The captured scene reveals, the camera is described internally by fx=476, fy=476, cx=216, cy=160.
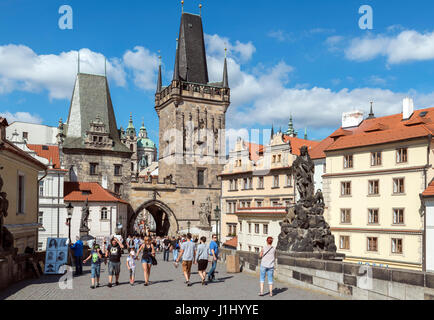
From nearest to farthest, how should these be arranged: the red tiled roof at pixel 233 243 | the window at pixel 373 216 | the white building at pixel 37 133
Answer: the window at pixel 373 216, the red tiled roof at pixel 233 243, the white building at pixel 37 133

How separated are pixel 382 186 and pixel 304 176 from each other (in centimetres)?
1850

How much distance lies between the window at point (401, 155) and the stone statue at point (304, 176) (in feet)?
57.8

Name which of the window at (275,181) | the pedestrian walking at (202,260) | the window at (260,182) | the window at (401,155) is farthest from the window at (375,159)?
the pedestrian walking at (202,260)

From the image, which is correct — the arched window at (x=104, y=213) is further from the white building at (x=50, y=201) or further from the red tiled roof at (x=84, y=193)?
the white building at (x=50, y=201)

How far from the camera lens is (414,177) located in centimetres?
2988

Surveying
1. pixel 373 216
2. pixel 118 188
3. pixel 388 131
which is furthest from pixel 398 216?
pixel 118 188

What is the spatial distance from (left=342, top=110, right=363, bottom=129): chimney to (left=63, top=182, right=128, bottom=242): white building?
23.7 metres

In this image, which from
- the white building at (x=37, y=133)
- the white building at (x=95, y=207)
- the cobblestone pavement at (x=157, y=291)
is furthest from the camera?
the white building at (x=37, y=133)

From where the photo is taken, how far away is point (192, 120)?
198 feet

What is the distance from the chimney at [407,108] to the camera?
35000mm

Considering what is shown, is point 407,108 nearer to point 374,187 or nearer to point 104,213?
point 374,187

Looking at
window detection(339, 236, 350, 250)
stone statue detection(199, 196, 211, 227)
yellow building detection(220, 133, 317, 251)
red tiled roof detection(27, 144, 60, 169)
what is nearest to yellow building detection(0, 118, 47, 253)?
yellow building detection(220, 133, 317, 251)

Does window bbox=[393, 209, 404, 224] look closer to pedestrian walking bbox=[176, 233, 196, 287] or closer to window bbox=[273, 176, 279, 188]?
window bbox=[273, 176, 279, 188]
